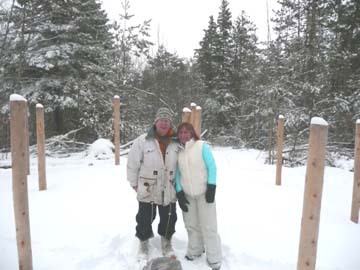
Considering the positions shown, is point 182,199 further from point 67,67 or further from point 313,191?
point 67,67

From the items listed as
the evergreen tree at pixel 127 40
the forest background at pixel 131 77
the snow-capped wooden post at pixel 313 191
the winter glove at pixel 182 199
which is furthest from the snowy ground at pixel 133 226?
the evergreen tree at pixel 127 40

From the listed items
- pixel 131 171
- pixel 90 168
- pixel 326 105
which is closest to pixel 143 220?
pixel 131 171

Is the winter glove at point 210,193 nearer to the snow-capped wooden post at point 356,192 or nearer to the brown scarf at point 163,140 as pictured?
the brown scarf at point 163,140

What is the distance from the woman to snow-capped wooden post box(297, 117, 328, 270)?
3.05 ft

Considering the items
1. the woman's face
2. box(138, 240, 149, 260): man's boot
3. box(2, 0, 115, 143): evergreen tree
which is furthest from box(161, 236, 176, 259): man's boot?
box(2, 0, 115, 143): evergreen tree

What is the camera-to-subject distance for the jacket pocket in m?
3.41

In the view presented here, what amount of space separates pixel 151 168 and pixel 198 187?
54cm

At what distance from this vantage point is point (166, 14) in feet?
85.1

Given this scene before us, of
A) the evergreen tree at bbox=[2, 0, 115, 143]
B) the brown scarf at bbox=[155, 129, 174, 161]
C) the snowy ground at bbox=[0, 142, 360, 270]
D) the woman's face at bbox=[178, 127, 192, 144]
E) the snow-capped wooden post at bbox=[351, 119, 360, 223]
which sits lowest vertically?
the snowy ground at bbox=[0, 142, 360, 270]

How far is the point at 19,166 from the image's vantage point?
2945 millimetres

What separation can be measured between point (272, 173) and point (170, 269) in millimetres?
5480

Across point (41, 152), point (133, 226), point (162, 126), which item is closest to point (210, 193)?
point (162, 126)

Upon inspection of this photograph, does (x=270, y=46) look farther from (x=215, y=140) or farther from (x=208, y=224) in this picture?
(x=208, y=224)

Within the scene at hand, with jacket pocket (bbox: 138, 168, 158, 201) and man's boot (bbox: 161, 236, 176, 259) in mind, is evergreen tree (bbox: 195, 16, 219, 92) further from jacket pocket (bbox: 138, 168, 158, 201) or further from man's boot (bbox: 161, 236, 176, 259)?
jacket pocket (bbox: 138, 168, 158, 201)
